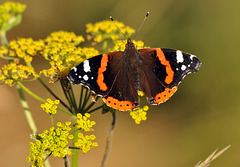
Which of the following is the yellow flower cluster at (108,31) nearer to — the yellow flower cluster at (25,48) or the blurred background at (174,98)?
the yellow flower cluster at (25,48)

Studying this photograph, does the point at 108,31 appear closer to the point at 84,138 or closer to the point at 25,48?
the point at 25,48

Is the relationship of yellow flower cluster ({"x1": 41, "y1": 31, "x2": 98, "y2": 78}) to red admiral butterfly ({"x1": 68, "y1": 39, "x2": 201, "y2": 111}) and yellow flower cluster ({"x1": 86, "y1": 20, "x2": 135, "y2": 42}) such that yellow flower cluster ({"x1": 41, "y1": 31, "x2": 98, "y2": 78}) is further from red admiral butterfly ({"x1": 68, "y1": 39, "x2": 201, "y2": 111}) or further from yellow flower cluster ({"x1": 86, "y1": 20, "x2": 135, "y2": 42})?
yellow flower cluster ({"x1": 86, "y1": 20, "x2": 135, "y2": 42})

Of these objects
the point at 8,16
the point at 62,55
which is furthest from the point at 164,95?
the point at 8,16

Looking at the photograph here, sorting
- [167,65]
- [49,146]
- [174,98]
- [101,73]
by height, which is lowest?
[49,146]

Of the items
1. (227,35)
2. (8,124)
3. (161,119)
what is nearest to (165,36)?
(227,35)

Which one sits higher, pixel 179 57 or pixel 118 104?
pixel 179 57

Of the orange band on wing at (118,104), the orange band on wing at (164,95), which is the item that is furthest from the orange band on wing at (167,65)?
the orange band on wing at (118,104)

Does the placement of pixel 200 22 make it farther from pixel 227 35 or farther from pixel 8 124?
pixel 8 124

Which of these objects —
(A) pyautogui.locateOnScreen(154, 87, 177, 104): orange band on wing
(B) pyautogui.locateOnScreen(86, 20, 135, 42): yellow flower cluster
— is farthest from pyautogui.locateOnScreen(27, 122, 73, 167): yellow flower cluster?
(B) pyautogui.locateOnScreen(86, 20, 135, 42): yellow flower cluster
